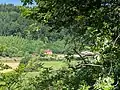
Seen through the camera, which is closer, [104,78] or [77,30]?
[104,78]

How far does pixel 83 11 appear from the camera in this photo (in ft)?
18.6

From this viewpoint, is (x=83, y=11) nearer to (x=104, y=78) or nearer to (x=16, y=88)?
(x=16, y=88)

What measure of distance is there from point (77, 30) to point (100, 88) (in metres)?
2.75

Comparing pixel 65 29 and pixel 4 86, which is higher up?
pixel 65 29

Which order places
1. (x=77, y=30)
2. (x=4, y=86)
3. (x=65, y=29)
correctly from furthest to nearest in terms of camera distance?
1. (x=65, y=29)
2. (x=77, y=30)
3. (x=4, y=86)

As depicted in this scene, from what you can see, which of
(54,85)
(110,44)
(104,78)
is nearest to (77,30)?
(54,85)

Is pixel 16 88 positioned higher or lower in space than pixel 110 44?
lower

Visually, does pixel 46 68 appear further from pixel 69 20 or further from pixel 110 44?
pixel 110 44

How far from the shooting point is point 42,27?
6.05 meters

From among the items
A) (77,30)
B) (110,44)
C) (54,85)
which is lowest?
(54,85)

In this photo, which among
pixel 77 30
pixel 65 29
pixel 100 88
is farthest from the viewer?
pixel 65 29

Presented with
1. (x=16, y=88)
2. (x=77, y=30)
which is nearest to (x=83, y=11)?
(x=77, y=30)

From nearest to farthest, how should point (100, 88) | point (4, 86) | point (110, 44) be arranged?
point (100, 88), point (110, 44), point (4, 86)

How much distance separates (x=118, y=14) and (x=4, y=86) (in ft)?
6.47
